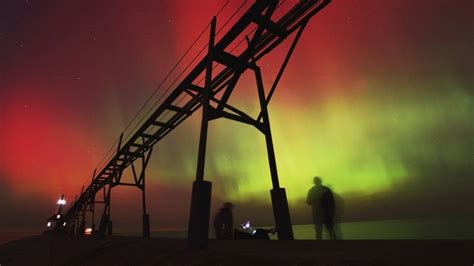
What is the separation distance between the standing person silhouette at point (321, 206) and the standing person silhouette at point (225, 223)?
286 cm

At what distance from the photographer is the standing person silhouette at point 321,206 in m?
7.99

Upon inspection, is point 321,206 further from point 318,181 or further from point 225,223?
point 225,223

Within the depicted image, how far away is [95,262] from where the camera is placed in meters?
6.10

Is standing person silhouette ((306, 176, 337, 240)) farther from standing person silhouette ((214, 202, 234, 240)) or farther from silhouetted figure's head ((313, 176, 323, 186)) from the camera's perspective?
standing person silhouette ((214, 202, 234, 240))

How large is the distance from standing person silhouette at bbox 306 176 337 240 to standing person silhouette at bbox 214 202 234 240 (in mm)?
2863

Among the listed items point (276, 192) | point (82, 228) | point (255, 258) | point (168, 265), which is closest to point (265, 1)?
point (276, 192)

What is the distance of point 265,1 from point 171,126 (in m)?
7.76

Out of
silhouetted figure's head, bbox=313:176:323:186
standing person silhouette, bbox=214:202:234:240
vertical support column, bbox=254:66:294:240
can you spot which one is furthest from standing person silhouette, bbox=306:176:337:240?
standing person silhouette, bbox=214:202:234:240

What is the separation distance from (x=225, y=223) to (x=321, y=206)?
3.47m

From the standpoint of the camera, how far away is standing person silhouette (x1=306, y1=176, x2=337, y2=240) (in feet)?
26.2

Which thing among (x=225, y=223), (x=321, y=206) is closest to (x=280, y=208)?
(x=321, y=206)

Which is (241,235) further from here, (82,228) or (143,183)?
(82,228)

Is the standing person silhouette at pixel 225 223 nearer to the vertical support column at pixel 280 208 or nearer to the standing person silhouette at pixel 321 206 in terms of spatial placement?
the standing person silhouette at pixel 321 206

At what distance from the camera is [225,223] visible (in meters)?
9.35
